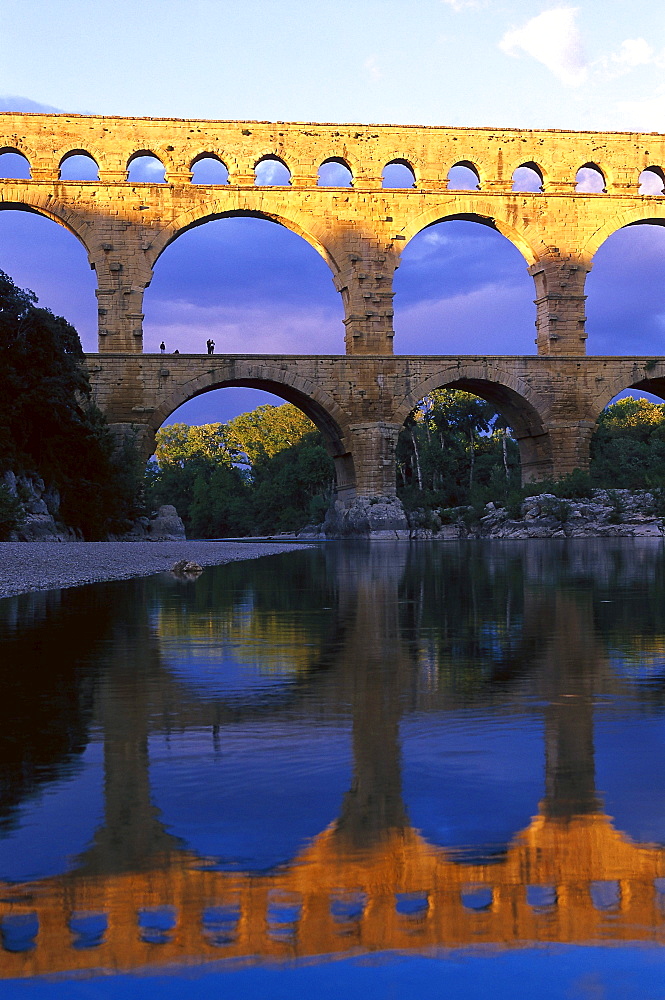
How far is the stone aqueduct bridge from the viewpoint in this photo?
31469 mm

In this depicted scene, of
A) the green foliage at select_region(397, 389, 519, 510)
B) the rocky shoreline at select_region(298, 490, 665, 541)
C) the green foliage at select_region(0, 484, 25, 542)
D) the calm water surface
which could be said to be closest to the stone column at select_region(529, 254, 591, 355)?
the rocky shoreline at select_region(298, 490, 665, 541)

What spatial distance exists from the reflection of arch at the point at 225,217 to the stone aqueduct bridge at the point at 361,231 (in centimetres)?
6

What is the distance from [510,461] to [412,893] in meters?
47.8

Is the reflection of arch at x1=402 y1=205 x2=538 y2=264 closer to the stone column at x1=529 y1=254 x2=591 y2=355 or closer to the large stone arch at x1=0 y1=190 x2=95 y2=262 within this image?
the stone column at x1=529 y1=254 x2=591 y2=355

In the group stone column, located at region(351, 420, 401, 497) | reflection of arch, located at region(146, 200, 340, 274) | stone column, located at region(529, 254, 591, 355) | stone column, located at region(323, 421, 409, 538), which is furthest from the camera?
stone column, located at region(529, 254, 591, 355)

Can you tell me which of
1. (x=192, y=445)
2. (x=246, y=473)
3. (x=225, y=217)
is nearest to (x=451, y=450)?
(x=225, y=217)

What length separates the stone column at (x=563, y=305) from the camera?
34281 mm

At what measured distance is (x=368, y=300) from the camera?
33.1 meters

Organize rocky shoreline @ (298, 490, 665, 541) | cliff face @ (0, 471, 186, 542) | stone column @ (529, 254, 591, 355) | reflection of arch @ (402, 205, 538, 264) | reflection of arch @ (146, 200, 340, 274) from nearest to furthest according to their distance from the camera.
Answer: cliff face @ (0, 471, 186, 542) < rocky shoreline @ (298, 490, 665, 541) < reflection of arch @ (146, 200, 340, 274) < reflection of arch @ (402, 205, 538, 264) < stone column @ (529, 254, 591, 355)

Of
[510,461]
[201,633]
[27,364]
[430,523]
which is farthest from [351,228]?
[201,633]

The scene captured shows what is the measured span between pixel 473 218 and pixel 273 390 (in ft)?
30.6

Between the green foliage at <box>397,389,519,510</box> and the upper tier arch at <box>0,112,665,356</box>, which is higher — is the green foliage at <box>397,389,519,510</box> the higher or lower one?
the lower one

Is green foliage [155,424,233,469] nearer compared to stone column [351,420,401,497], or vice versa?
stone column [351,420,401,497]

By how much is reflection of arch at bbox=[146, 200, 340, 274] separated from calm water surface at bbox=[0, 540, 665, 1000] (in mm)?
29267
